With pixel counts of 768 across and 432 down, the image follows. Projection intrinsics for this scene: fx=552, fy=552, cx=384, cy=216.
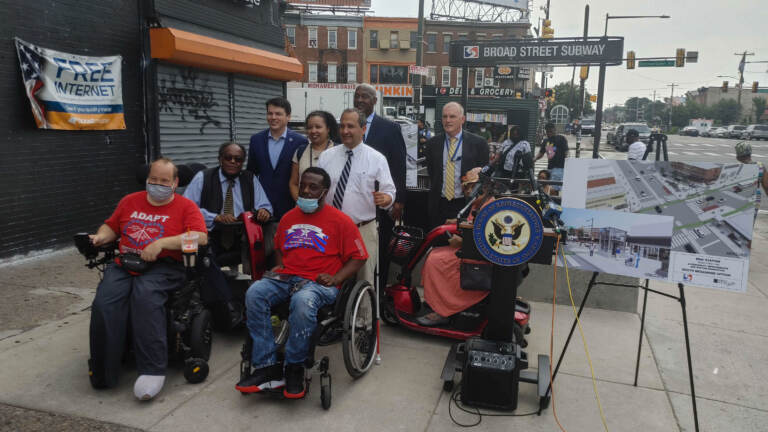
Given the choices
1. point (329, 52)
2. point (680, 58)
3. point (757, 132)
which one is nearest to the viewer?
point (680, 58)

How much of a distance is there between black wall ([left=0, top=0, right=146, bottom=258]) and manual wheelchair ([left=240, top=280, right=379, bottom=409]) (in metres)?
4.26

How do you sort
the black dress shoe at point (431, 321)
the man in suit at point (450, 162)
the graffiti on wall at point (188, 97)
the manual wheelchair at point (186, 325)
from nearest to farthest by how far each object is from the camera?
the manual wheelchair at point (186, 325)
the black dress shoe at point (431, 321)
the man in suit at point (450, 162)
the graffiti on wall at point (188, 97)

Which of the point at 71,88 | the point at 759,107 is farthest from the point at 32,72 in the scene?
the point at 759,107

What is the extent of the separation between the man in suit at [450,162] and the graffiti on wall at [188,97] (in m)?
4.66

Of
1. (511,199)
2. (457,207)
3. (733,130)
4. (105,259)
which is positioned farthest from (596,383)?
(733,130)

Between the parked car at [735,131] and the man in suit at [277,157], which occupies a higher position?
the parked car at [735,131]

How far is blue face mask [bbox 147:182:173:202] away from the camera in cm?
379

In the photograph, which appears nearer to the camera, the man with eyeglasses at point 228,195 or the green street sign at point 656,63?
the man with eyeglasses at point 228,195

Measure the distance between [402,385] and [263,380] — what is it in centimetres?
98

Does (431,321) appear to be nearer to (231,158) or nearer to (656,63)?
(231,158)

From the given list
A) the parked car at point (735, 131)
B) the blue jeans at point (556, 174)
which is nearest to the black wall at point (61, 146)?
the blue jeans at point (556, 174)

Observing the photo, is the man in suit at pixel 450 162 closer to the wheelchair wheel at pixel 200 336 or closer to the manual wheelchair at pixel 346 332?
the manual wheelchair at pixel 346 332

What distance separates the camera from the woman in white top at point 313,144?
466 centimetres

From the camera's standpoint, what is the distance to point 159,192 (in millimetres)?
3799
